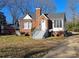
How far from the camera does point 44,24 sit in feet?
147

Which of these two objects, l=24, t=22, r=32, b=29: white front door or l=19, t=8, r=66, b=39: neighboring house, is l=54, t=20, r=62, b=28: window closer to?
l=19, t=8, r=66, b=39: neighboring house

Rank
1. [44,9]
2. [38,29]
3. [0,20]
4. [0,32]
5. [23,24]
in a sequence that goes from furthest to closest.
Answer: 1. [44,9]
2. [0,20]
3. [0,32]
4. [23,24]
5. [38,29]

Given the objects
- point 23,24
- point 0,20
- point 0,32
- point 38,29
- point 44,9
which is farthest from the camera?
point 44,9

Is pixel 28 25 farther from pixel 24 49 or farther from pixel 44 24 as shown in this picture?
pixel 24 49

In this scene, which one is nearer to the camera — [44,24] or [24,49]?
[24,49]

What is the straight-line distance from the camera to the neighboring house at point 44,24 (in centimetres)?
4384

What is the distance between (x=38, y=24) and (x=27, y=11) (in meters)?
33.1

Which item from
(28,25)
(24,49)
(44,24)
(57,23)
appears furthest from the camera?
(28,25)

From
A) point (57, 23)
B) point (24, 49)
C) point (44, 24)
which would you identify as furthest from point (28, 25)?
point (24, 49)

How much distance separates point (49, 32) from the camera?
145ft

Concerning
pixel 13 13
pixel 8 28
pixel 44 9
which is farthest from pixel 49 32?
pixel 13 13

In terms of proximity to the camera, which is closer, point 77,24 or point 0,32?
point 0,32

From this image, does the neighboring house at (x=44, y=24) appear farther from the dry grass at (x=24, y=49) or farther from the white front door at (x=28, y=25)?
the dry grass at (x=24, y=49)

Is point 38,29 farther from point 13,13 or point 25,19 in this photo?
point 13,13
